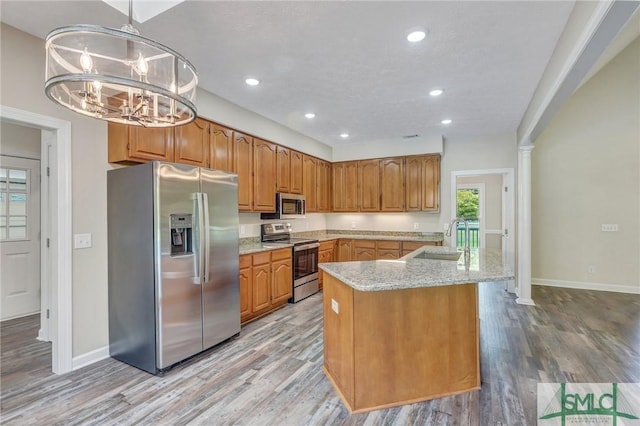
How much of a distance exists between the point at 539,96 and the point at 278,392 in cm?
377

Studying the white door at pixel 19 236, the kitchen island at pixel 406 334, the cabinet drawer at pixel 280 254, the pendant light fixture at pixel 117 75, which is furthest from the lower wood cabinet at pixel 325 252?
the white door at pixel 19 236

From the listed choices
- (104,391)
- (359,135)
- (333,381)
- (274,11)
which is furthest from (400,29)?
(104,391)

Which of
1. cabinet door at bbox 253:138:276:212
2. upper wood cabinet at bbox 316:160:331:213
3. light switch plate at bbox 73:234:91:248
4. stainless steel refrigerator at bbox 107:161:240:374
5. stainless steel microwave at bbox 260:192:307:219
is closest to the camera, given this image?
stainless steel refrigerator at bbox 107:161:240:374

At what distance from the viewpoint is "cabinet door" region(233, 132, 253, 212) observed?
3.99 metres

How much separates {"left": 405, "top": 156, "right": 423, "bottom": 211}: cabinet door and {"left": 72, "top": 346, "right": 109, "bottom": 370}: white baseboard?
4.88 m

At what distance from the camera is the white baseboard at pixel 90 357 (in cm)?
266

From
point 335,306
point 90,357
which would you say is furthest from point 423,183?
point 90,357

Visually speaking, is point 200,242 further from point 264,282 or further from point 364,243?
point 364,243

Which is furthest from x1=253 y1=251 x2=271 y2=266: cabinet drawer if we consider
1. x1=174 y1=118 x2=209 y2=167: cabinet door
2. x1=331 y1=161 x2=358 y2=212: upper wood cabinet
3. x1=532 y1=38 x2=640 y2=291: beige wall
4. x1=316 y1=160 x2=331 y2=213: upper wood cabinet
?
x1=532 y1=38 x2=640 y2=291: beige wall

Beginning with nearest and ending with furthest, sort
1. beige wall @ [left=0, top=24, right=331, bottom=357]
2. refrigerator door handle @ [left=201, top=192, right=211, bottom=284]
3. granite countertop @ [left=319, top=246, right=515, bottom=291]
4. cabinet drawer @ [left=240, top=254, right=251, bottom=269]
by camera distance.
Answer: granite countertop @ [left=319, top=246, right=515, bottom=291] → beige wall @ [left=0, top=24, right=331, bottom=357] → refrigerator door handle @ [left=201, top=192, right=211, bottom=284] → cabinet drawer @ [left=240, top=254, right=251, bottom=269]

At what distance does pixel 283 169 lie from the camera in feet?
16.1

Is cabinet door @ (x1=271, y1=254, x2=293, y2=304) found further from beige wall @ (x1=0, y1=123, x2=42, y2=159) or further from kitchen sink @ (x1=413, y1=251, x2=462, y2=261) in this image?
beige wall @ (x1=0, y1=123, x2=42, y2=159)

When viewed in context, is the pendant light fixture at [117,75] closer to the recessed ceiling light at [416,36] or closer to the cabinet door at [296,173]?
the recessed ceiling light at [416,36]

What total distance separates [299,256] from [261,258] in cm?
86
